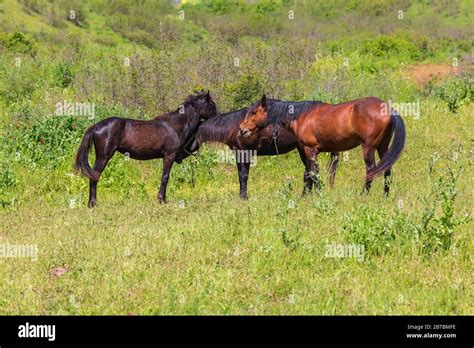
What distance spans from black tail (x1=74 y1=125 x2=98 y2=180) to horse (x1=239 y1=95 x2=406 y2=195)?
252 cm

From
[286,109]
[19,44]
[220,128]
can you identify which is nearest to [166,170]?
[220,128]

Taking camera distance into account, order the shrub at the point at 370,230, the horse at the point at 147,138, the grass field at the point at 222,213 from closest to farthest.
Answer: the grass field at the point at 222,213 < the shrub at the point at 370,230 < the horse at the point at 147,138

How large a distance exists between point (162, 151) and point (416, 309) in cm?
635

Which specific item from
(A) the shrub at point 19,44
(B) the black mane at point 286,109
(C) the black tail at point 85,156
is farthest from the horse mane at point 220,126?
(A) the shrub at point 19,44

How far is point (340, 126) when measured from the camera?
10453 mm

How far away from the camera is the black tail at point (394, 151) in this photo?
381 inches

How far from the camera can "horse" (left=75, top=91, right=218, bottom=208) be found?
1081cm

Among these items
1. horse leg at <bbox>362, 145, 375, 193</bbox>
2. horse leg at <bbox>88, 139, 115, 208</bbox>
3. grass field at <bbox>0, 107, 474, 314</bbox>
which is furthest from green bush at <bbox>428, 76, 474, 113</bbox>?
horse leg at <bbox>88, 139, 115, 208</bbox>

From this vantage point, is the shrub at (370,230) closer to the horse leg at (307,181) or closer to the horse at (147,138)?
the horse leg at (307,181)

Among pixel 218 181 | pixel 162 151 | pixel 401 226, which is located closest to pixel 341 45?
pixel 218 181

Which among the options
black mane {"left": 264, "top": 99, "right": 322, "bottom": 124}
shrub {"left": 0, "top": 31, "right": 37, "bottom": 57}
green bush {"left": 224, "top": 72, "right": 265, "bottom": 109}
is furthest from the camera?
shrub {"left": 0, "top": 31, "right": 37, "bottom": 57}

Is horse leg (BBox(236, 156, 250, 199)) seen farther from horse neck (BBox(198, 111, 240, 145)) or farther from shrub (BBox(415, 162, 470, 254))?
shrub (BBox(415, 162, 470, 254))
